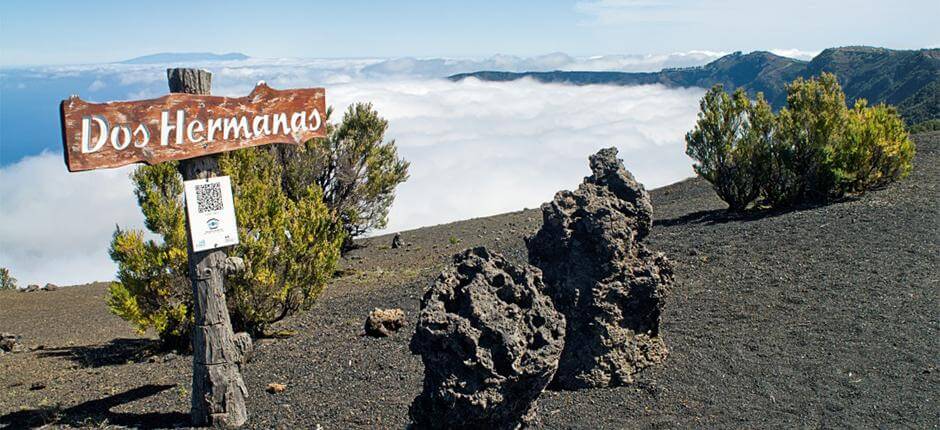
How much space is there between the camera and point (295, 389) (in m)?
6.67

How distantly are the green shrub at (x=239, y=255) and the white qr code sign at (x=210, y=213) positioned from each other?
190 cm

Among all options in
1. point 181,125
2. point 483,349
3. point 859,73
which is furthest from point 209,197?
point 859,73

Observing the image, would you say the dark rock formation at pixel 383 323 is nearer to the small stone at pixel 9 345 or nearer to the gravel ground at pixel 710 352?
the gravel ground at pixel 710 352

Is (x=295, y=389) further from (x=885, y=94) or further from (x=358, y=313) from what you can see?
(x=885, y=94)

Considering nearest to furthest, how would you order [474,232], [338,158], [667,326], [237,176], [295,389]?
1. [295,389]
2. [667,326]
3. [237,176]
4. [338,158]
5. [474,232]

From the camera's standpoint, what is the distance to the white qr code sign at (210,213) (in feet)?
19.6

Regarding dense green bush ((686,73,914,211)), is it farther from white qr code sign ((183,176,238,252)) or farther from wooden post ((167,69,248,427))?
wooden post ((167,69,248,427))

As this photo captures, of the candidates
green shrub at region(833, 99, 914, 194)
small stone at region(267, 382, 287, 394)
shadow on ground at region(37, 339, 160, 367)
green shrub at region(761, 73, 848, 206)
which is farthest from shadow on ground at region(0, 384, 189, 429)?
green shrub at region(833, 99, 914, 194)

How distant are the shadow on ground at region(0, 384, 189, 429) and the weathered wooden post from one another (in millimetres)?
367

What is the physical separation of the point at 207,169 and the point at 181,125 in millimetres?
468

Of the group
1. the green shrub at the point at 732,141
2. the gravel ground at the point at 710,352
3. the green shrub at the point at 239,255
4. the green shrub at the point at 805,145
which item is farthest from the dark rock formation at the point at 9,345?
the green shrub at the point at 805,145

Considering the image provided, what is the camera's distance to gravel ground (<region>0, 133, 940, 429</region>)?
590 centimetres

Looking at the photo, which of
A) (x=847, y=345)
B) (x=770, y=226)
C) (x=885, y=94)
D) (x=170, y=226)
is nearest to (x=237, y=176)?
(x=170, y=226)

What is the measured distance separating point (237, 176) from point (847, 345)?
6701 mm
